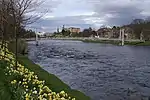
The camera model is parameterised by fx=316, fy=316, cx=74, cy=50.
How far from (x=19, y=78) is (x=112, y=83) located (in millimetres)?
11565

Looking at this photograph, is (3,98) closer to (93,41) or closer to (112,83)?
(112,83)

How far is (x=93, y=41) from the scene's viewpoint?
498ft

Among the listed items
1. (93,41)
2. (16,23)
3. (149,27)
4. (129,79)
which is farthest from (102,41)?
(16,23)

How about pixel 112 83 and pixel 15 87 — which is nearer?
pixel 15 87

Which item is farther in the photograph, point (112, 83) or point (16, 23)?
point (112, 83)

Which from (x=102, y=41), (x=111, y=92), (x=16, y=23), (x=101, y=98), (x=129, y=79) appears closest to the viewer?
(x=16, y=23)

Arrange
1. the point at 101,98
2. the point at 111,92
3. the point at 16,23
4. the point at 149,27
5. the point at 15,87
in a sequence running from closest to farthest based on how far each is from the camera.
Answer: the point at 15,87 → the point at 16,23 → the point at 101,98 → the point at 111,92 → the point at 149,27

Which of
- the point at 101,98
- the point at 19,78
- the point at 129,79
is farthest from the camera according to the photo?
the point at 129,79

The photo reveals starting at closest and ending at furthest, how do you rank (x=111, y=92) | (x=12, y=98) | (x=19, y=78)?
1. (x=12, y=98)
2. (x=19, y=78)
3. (x=111, y=92)

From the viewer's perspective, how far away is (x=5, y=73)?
13242 mm

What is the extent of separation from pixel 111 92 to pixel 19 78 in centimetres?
817

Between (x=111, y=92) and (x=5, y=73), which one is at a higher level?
(x=5, y=73)

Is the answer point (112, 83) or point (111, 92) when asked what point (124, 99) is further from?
point (112, 83)

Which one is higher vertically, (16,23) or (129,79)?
(16,23)
